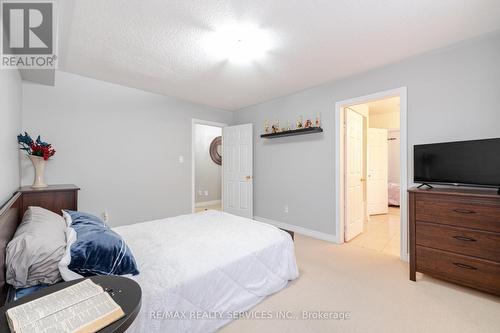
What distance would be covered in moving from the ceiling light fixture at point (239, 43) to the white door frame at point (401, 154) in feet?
5.13

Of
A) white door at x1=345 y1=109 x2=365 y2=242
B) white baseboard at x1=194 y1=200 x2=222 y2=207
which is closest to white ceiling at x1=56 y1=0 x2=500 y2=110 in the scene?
white door at x1=345 y1=109 x2=365 y2=242

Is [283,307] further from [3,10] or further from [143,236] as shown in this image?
[3,10]

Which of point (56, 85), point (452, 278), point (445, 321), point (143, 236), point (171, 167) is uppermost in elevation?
point (56, 85)

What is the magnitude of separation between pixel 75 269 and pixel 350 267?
2609 mm

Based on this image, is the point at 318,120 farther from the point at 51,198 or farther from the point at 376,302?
the point at 51,198

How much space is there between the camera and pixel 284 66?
285 cm

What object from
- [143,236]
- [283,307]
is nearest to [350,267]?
[283,307]

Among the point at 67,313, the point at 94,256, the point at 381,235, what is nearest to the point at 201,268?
the point at 94,256

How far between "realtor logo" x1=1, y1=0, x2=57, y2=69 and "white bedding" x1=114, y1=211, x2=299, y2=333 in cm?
197

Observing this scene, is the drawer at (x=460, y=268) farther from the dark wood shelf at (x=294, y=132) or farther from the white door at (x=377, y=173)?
the white door at (x=377, y=173)

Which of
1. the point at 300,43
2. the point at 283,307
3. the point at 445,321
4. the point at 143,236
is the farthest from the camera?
the point at 300,43

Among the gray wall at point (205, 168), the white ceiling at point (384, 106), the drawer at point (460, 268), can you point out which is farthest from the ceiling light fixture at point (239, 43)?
the gray wall at point (205, 168)

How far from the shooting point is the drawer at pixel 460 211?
73.5 inches

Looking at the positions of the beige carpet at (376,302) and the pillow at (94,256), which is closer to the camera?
the pillow at (94,256)
